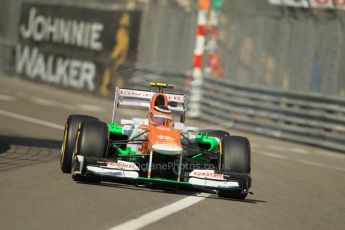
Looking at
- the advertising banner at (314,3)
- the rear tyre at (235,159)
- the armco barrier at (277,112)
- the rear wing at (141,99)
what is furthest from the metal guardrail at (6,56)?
the rear tyre at (235,159)

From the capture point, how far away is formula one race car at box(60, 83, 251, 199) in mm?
10234

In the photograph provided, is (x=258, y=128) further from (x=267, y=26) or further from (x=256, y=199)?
(x=256, y=199)

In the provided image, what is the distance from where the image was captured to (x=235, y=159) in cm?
1069

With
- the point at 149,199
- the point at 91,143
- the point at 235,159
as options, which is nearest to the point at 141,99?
the point at 91,143

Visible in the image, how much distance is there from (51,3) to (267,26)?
11.9 metres

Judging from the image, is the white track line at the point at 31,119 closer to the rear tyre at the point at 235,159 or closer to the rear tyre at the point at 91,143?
the rear tyre at the point at 91,143

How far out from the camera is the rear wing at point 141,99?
39.7 ft

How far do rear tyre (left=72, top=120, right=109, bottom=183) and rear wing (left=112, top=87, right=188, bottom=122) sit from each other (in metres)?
1.44

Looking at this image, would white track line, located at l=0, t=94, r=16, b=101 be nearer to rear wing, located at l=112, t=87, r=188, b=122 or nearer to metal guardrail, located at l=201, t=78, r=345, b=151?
metal guardrail, located at l=201, t=78, r=345, b=151

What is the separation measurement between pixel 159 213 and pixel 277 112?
12627 millimetres

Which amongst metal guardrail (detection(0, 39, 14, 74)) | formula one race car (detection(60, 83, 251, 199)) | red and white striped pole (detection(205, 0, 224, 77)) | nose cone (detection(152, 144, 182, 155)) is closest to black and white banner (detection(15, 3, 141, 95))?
metal guardrail (detection(0, 39, 14, 74))

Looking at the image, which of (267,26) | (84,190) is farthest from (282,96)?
(84,190)

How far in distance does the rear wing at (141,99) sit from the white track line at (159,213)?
5.77 feet

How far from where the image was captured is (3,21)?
37.4 meters
